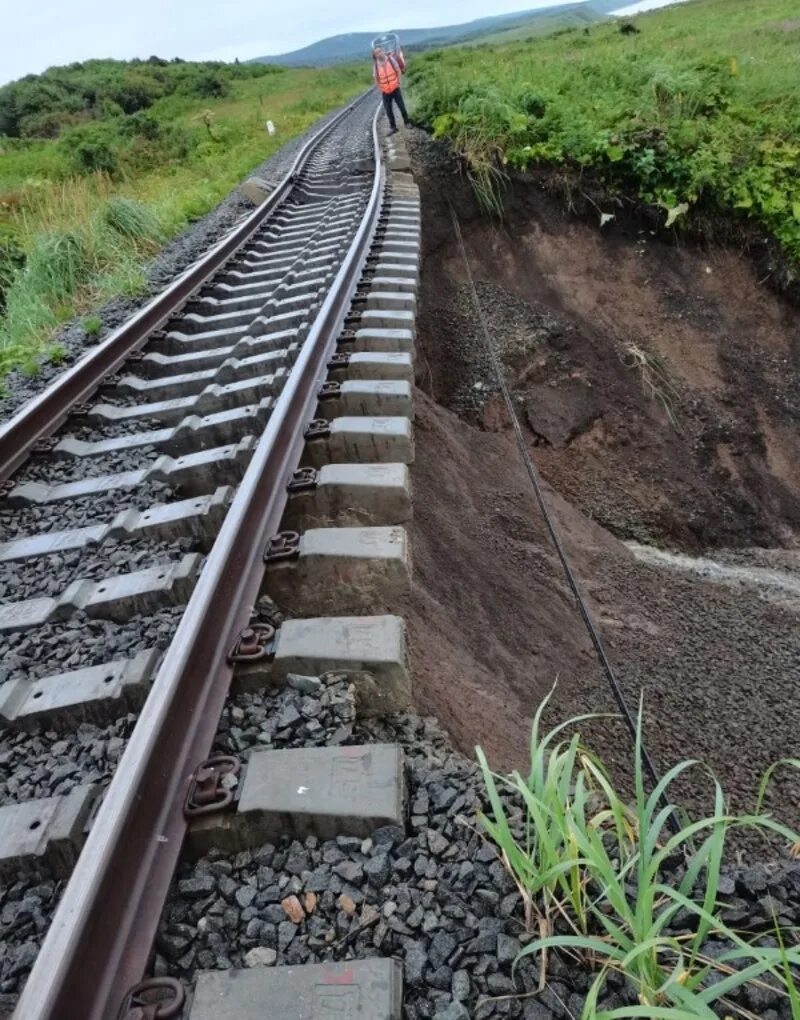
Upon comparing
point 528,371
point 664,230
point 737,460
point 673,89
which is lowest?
point 737,460

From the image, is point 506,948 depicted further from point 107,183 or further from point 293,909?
point 107,183

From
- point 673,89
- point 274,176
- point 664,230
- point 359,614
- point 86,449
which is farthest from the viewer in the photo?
point 274,176

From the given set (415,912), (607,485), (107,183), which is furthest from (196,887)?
(107,183)

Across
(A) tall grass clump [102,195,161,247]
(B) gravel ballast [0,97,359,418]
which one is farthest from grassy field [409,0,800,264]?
(A) tall grass clump [102,195,161,247]

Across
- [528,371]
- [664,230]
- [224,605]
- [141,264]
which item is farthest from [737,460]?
→ [141,264]

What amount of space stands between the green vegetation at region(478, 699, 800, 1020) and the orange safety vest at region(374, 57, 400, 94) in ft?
40.2

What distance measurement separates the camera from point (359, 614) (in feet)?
7.78

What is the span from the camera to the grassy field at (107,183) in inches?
279

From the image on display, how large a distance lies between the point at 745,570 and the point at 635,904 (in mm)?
4377

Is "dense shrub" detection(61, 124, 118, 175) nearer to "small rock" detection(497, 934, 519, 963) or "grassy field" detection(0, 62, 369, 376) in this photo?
"grassy field" detection(0, 62, 369, 376)

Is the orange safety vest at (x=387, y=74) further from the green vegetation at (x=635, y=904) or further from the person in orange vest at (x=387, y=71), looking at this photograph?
the green vegetation at (x=635, y=904)

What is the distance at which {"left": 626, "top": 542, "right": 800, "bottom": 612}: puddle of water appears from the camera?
457 cm

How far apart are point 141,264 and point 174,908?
24.1 ft

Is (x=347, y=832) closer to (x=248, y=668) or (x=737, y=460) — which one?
(x=248, y=668)
